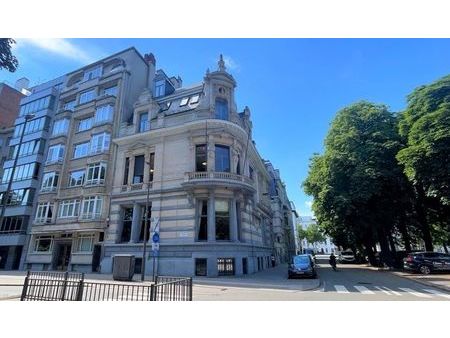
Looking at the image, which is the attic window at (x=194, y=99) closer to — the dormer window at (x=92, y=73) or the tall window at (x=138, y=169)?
the tall window at (x=138, y=169)

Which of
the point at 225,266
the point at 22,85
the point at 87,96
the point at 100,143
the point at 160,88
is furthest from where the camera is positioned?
the point at 22,85

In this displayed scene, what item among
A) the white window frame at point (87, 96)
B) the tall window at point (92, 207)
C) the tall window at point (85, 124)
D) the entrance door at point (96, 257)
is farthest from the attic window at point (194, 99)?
the entrance door at point (96, 257)

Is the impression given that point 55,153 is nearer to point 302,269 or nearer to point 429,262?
point 302,269

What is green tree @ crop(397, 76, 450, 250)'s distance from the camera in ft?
63.7

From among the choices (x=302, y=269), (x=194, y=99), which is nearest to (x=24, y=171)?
(x=194, y=99)

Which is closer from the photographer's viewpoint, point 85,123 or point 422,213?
point 422,213

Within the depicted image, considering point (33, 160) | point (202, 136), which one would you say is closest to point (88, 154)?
point (33, 160)

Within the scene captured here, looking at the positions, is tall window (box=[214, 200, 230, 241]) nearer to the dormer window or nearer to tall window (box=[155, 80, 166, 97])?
tall window (box=[155, 80, 166, 97])

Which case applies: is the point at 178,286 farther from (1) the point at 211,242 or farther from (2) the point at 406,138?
(2) the point at 406,138

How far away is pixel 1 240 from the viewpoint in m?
31.6

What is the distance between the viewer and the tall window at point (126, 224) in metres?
25.0

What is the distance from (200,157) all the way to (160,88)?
12.7 m

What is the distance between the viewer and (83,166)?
2916 centimetres

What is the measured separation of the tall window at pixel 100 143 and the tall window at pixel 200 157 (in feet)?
32.7
